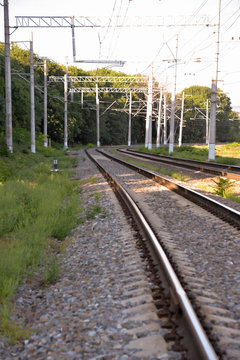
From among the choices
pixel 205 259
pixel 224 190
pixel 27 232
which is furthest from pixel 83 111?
pixel 205 259

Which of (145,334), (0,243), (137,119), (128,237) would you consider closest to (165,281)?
(145,334)

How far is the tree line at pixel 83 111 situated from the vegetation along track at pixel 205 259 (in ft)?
48.1

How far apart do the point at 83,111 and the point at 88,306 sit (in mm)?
72643

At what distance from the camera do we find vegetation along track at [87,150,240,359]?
3512 millimetres

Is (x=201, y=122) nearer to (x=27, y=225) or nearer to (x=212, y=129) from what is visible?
(x=212, y=129)

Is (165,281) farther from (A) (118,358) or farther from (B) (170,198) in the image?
(B) (170,198)

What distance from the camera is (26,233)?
23.3 feet

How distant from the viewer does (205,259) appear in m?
5.65

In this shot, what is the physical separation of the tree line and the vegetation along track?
14.7 meters

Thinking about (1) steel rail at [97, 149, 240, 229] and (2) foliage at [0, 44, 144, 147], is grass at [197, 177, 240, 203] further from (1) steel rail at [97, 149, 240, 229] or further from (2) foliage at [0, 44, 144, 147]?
(2) foliage at [0, 44, 144, 147]

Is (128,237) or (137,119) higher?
(137,119)

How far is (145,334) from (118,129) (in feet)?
286

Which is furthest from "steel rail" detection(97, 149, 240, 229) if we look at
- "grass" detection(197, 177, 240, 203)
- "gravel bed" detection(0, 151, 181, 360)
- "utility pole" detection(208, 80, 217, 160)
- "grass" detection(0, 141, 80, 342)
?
"utility pole" detection(208, 80, 217, 160)

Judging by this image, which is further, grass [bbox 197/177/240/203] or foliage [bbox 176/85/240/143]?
foliage [bbox 176/85/240/143]
